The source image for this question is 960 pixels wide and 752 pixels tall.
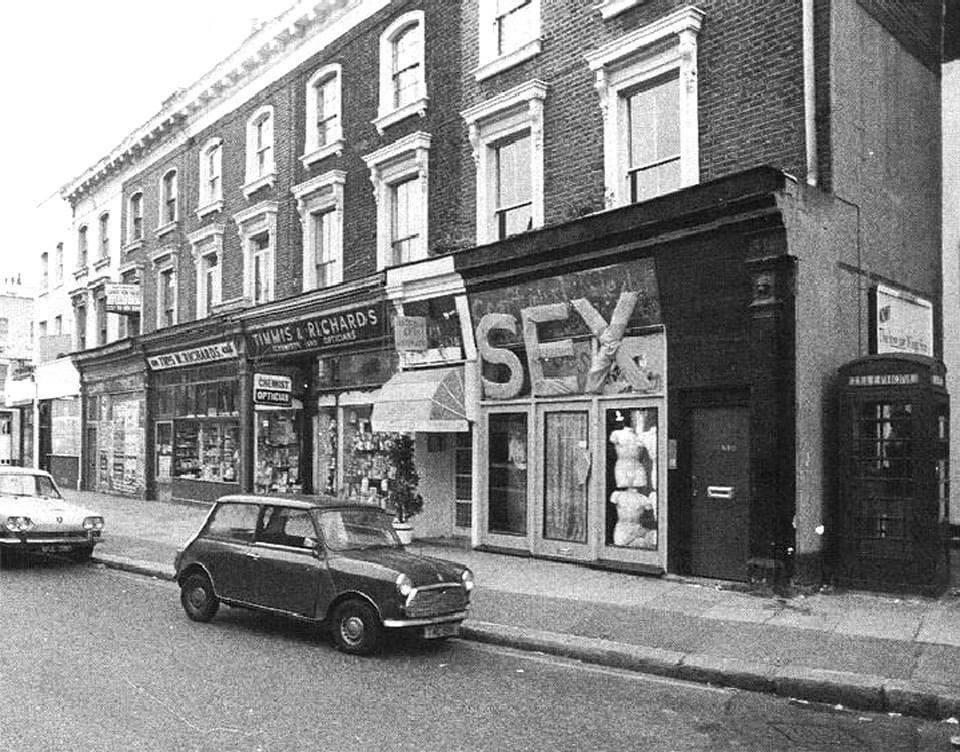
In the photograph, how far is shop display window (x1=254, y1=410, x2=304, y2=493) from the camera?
20.8m

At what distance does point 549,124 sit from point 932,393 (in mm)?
6869

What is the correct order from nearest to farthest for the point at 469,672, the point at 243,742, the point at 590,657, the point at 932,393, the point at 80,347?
the point at 243,742, the point at 469,672, the point at 590,657, the point at 932,393, the point at 80,347

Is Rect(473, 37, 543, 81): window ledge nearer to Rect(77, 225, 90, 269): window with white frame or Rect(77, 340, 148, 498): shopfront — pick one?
Rect(77, 340, 148, 498): shopfront

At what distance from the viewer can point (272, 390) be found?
19.2 m

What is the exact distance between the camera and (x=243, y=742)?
5.96 metres

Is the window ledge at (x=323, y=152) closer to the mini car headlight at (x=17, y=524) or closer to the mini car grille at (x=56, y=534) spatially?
the mini car grille at (x=56, y=534)

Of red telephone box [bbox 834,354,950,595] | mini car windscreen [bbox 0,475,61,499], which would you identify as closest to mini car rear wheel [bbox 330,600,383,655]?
red telephone box [bbox 834,354,950,595]

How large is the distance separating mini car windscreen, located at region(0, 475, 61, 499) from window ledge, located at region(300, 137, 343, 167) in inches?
332

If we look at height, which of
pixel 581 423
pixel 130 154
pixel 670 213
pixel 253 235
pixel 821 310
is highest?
pixel 130 154

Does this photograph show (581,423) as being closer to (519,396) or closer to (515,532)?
(519,396)

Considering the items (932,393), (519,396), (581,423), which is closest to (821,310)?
(932,393)

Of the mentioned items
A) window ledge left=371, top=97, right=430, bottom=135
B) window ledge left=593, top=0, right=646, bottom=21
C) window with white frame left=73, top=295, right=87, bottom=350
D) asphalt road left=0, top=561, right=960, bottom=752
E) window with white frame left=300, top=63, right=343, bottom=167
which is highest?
window with white frame left=300, top=63, right=343, bottom=167

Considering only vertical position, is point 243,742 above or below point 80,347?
below

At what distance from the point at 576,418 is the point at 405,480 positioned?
154 inches
